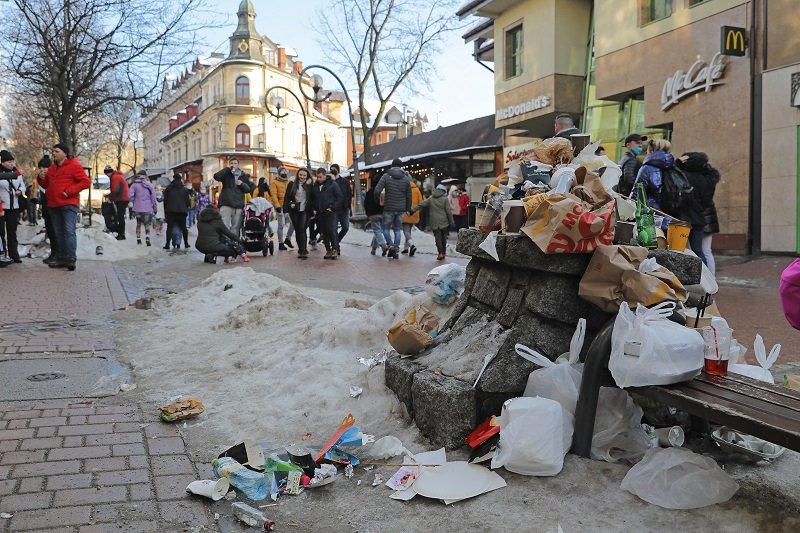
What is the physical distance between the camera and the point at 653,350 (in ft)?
8.71

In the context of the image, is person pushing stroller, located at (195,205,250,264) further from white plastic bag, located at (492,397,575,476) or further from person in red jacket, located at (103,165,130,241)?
white plastic bag, located at (492,397,575,476)

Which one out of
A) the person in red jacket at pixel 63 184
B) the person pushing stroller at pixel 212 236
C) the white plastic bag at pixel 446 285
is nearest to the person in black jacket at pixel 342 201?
the person pushing stroller at pixel 212 236

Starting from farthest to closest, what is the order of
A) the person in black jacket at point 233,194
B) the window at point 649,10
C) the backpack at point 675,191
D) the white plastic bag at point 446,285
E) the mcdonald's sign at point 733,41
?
the window at point 649,10 → the person in black jacket at point 233,194 → the mcdonald's sign at point 733,41 → the backpack at point 675,191 → the white plastic bag at point 446,285

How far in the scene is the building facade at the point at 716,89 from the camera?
12758 mm

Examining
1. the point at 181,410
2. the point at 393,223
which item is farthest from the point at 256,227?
the point at 181,410

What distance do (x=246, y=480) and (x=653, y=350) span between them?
1.77m

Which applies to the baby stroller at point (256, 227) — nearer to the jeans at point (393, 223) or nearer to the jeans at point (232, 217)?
the jeans at point (232, 217)

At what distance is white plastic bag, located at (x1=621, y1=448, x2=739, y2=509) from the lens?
254 centimetres

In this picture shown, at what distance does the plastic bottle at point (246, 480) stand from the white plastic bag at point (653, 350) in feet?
5.09

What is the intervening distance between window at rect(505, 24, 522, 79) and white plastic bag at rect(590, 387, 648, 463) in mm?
21264

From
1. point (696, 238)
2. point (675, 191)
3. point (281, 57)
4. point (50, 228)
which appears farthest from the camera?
point (281, 57)

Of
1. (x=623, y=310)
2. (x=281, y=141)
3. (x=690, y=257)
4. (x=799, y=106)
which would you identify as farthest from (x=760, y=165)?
(x=281, y=141)

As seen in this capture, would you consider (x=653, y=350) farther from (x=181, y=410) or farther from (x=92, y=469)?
(x=181, y=410)

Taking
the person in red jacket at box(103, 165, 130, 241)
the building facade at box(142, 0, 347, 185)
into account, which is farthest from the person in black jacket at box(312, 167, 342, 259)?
the building facade at box(142, 0, 347, 185)
